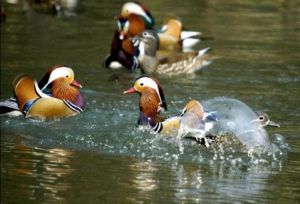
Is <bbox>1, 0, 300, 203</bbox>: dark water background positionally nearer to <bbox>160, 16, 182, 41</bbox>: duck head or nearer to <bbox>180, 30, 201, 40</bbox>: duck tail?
<bbox>180, 30, 201, 40</bbox>: duck tail

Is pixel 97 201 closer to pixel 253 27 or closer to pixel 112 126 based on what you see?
pixel 112 126

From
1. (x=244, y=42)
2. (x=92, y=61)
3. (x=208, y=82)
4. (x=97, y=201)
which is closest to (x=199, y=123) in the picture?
(x=97, y=201)

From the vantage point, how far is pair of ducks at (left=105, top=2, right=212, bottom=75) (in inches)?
535

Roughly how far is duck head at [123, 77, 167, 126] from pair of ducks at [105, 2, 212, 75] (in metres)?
3.56

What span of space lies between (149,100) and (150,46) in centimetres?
466

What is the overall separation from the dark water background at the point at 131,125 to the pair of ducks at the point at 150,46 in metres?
0.21

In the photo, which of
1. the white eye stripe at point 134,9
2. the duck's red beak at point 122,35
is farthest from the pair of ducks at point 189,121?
the white eye stripe at point 134,9

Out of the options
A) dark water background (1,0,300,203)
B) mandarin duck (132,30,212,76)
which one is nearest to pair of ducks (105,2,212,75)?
mandarin duck (132,30,212,76)

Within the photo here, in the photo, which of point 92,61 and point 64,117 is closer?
point 64,117

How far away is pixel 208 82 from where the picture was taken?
12.7 m

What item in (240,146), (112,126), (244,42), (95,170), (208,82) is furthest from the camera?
(244,42)

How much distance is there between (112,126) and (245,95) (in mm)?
2256

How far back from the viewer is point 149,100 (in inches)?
387

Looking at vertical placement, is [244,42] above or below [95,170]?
above
